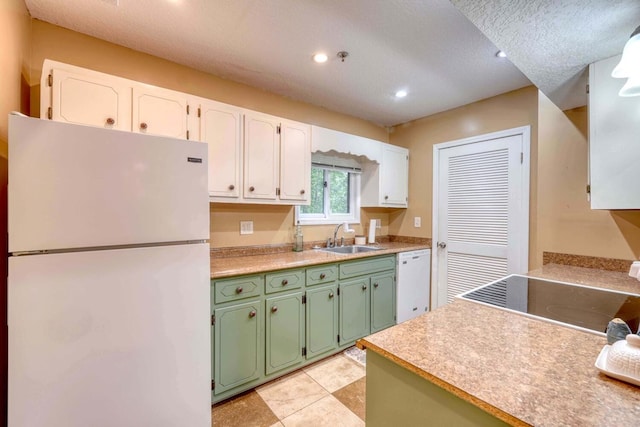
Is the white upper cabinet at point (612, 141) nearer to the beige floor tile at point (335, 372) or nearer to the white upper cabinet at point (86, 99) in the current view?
the beige floor tile at point (335, 372)

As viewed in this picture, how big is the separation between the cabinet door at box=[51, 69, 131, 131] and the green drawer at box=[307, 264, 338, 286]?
1589 millimetres

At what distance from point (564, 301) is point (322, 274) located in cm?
151

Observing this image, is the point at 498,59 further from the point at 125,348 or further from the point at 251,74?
the point at 125,348

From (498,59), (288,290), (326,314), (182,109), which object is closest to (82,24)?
(182,109)

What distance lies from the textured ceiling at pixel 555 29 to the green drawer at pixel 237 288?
1798mm

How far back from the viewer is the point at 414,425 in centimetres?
78

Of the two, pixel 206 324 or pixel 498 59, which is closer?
pixel 206 324

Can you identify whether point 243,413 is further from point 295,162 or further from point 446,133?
point 446,133

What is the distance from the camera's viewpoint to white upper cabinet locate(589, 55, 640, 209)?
1354 mm

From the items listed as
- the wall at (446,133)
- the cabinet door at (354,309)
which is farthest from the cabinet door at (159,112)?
the wall at (446,133)

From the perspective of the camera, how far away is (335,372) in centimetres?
222

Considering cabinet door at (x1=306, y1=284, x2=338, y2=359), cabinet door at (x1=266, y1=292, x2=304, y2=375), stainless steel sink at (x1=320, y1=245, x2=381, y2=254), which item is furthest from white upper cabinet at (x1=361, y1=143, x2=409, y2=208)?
cabinet door at (x1=266, y1=292, x2=304, y2=375)

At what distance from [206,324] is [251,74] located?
6.44 feet

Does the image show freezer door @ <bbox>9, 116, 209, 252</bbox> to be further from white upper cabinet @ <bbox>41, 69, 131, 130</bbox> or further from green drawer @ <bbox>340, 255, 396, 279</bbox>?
green drawer @ <bbox>340, 255, 396, 279</bbox>
